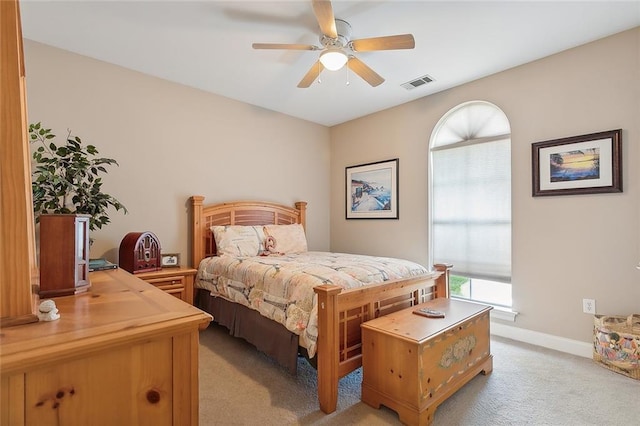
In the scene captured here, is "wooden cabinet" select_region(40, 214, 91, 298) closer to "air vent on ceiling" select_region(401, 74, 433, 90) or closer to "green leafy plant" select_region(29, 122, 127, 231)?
"green leafy plant" select_region(29, 122, 127, 231)

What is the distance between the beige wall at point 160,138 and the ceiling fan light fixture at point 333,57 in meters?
1.96

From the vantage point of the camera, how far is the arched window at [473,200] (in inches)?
130

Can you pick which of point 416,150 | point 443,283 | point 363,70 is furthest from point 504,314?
point 363,70

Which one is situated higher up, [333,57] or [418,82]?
[418,82]

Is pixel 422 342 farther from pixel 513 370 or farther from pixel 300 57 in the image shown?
pixel 300 57

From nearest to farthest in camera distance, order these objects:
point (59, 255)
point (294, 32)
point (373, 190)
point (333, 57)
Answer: point (59, 255) < point (333, 57) < point (294, 32) < point (373, 190)

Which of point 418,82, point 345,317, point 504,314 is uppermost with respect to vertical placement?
point 418,82

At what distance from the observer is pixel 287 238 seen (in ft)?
12.9

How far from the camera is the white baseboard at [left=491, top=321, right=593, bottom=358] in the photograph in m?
2.71

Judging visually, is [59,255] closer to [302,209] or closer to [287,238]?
[287,238]

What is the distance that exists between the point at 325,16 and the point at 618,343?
10.6 ft

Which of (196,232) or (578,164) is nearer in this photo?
(578,164)

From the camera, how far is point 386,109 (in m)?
4.33

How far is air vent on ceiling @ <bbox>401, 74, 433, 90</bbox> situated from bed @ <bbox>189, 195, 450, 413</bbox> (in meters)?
2.00
